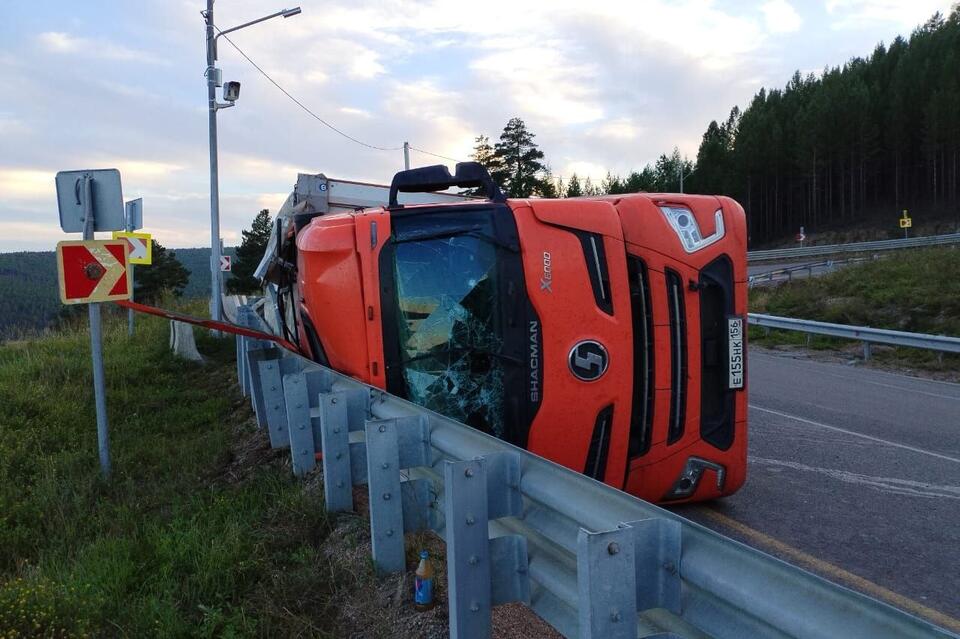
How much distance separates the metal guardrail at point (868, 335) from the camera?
12133 millimetres

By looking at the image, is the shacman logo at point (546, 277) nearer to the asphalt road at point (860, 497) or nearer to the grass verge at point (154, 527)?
the grass verge at point (154, 527)

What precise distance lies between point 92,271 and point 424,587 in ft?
14.7

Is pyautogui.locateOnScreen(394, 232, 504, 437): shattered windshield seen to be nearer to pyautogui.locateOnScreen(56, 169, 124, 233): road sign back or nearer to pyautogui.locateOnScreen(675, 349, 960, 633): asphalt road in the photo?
pyautogui.locateOnScreen(675, 349, 960, 633): asphalt road

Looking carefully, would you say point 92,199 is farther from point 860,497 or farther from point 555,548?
point 860,497

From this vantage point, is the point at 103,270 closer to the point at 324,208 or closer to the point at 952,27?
the point at 324,208

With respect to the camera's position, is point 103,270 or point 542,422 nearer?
point 542,422

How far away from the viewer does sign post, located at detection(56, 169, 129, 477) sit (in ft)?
19.4

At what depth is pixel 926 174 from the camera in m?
62.2

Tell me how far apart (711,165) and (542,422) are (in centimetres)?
7365

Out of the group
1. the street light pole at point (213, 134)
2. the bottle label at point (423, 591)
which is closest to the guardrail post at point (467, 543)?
the bottle label at point (423, 591)

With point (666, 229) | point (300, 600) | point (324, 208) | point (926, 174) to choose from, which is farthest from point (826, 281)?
point (926, 174)

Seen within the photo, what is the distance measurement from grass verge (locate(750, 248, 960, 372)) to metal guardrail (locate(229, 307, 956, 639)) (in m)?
12.2

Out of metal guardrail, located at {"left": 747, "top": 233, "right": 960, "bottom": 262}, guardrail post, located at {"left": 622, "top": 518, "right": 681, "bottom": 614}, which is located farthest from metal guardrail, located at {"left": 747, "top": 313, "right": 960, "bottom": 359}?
metal guardrail, located at {"left": 747, "top": 233, "right": 960, "bottom": 262}

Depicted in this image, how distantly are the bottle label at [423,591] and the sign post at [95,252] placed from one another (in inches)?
153
